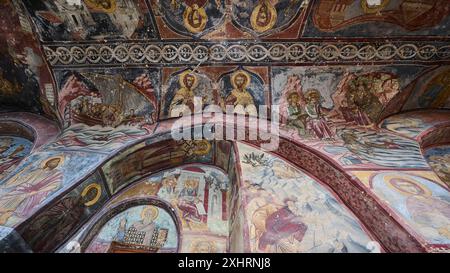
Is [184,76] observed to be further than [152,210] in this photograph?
Yes

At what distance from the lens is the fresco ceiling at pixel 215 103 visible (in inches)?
219

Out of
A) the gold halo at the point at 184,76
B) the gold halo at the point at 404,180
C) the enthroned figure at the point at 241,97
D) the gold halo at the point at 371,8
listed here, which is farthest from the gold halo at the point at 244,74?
the gold halo at the point at 404,180

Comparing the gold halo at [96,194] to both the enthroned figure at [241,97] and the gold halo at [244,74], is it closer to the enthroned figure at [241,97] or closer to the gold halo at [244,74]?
the enthroned figure at [241,97]

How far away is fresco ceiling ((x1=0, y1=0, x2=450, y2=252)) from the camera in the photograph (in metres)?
5.55

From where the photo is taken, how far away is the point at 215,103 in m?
7.21

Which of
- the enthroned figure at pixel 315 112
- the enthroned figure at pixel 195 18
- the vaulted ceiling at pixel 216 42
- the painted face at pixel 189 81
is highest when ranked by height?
the enthroned figure at pixel 195 18

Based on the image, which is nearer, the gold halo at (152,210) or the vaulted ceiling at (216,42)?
the gold halo at (152,210)

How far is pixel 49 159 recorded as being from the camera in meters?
5.74

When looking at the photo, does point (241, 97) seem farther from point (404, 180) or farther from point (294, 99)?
point (404, 180)

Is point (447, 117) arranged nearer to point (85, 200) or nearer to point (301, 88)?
point (301, 88)

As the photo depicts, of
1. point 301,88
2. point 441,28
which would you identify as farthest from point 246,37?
point 441,28

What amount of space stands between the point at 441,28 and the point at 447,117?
193 cm

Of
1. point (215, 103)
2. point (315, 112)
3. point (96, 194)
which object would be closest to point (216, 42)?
point (215, 103)
